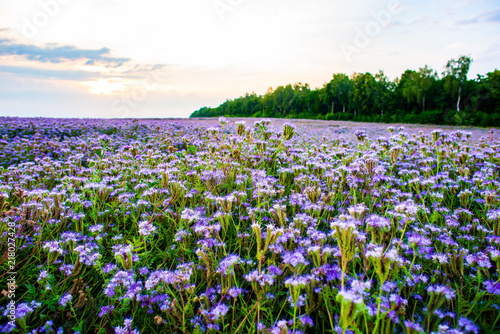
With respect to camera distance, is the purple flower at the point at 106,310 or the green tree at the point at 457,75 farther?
the green tree at the point at 457,75

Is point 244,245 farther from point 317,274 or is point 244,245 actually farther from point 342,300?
point 342,300

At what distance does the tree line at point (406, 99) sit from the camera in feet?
193

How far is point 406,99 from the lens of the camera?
77938mm

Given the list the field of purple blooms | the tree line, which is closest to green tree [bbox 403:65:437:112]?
the tree line

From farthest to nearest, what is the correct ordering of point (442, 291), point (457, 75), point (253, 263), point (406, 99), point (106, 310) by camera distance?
point (406, 99), point (457, 75), point (253, 263), point (106, 310), point (442, 291)

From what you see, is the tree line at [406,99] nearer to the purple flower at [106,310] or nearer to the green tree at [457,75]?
the green tree at [457,75]

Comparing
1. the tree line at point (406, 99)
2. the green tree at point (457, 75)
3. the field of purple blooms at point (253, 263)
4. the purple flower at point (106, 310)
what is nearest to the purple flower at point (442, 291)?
the field of purple blooms at point (253, 263)

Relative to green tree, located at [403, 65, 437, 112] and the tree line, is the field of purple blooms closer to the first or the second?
the tree line

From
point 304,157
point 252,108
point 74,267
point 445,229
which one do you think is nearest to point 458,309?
point 445,229

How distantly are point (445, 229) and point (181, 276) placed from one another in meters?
3.16

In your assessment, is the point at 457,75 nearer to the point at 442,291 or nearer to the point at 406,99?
the point at 406,99

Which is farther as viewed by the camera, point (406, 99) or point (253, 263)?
point (406, 99)

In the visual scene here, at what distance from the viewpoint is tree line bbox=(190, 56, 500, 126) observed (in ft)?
193

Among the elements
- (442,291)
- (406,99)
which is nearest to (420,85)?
(406,99)
